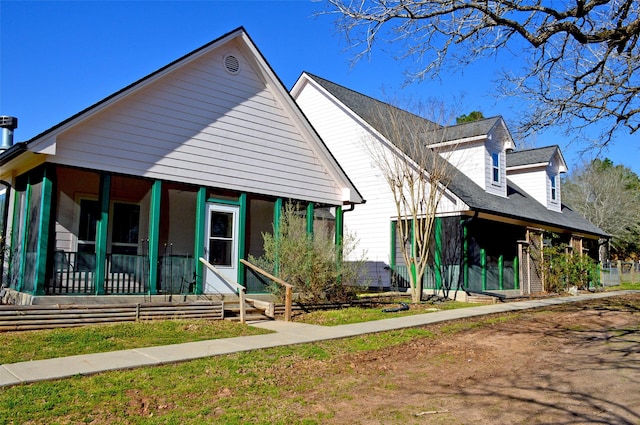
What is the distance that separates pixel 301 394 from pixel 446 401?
1550 mm

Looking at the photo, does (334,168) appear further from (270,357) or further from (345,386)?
(345,386)

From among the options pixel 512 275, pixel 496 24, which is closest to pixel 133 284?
pixel 496 24

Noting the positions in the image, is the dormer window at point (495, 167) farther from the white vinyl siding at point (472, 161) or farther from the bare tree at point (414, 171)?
the bare tree at point (414, 171)

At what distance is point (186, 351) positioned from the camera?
752cm

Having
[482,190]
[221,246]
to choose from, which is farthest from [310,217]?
[482,190]

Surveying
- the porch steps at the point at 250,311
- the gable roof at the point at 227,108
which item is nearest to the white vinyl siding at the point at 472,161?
the gable roof at the point at 227,108

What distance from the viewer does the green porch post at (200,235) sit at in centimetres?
1205

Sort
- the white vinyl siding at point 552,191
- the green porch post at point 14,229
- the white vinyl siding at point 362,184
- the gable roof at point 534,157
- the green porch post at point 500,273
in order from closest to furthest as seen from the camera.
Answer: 1. the green porch post at point 14,229
2. the green porch post at point 500,273
3. the white vinyl siding at point 362,184
4. the gable roof at point 534,157
5. the white vinyl siding at point 552,191

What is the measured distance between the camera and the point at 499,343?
8.84 m

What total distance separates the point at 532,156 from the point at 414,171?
34.3 feet

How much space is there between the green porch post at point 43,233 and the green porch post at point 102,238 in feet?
3.04

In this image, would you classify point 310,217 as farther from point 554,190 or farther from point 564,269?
point 554,190

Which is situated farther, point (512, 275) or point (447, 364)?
point (512, 275)

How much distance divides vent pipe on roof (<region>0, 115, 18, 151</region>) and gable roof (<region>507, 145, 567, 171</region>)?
820 inches
